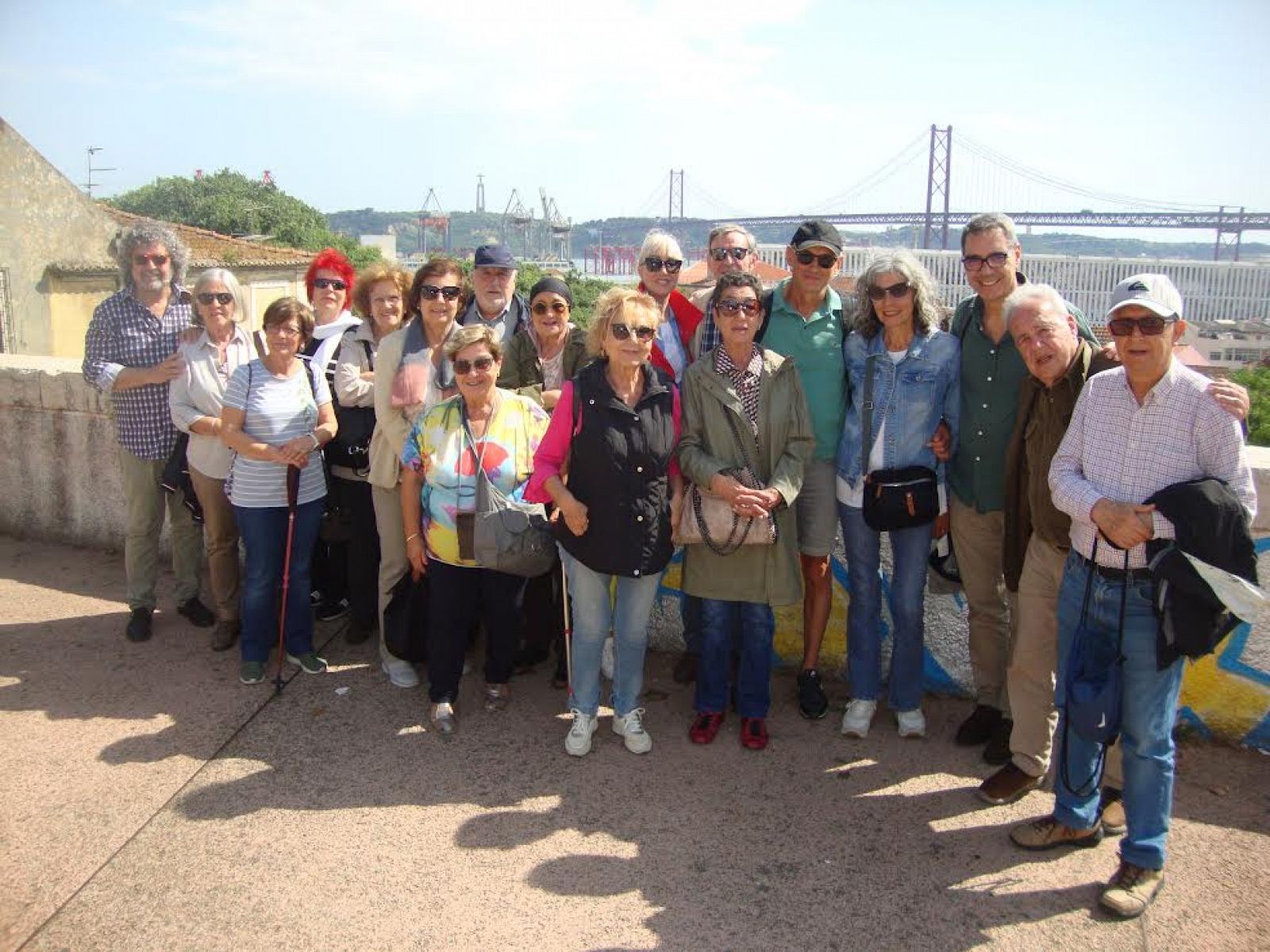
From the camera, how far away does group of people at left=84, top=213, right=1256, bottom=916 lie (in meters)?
2.80

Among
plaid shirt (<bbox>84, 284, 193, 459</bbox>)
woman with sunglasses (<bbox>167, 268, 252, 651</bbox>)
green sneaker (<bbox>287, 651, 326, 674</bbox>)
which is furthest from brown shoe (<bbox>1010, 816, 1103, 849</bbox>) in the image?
plaid shirt (<bbox>84, 284, 193, 459</bbox>)

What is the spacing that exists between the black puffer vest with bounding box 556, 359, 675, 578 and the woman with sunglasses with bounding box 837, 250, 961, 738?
0.71 meters

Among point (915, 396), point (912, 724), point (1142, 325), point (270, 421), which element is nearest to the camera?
point (1142, 325)

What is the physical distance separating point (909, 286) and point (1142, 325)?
2.96ft

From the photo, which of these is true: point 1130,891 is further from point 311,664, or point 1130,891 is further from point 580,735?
point 311,664

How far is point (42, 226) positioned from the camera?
25000 mm

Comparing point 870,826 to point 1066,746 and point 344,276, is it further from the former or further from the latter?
point 344,276

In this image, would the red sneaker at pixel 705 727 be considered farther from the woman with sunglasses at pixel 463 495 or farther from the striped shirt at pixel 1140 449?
the striped shirt at pixel 1140 449

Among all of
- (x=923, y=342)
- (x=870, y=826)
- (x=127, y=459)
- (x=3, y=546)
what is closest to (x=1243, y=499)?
(x=923, y=342)

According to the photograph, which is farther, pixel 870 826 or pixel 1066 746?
pixel 870 826

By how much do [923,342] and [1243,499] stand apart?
1169mm

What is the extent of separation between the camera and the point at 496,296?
13.5 feet

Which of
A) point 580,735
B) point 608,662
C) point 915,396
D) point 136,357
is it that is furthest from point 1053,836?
point 136,357

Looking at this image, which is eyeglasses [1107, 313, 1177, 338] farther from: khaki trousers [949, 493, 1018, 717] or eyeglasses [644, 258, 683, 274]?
eyeglasses [644, 258, 683, 274]
